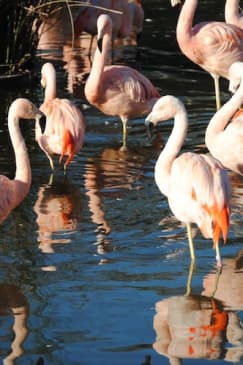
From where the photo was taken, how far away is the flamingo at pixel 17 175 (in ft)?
20.4

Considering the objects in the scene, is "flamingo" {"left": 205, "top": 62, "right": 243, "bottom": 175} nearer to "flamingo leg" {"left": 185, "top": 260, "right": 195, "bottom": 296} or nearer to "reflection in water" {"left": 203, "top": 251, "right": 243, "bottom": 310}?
"reflection in water" {"left": 203, "top": 251, "right": 243, "bottom": 310}

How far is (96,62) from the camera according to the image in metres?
9.17

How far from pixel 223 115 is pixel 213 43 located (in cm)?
250

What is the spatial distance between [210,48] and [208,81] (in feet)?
5.50

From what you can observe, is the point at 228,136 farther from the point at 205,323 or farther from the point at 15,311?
the point at 15,311

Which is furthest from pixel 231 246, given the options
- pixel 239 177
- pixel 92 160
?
pixel 92 160

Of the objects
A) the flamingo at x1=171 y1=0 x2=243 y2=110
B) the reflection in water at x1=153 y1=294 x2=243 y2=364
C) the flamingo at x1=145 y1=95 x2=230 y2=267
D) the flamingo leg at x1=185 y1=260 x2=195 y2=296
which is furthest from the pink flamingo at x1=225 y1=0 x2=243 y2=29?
the reflection in water at x1=153 y1=294 x2=243 y2=364

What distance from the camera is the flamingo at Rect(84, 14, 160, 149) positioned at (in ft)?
30.1

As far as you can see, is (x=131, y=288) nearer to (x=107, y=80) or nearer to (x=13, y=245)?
(x=13, y=245)

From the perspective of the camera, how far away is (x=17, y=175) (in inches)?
254

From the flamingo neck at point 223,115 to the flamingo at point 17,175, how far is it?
1495mm

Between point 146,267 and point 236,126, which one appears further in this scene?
point 236,126

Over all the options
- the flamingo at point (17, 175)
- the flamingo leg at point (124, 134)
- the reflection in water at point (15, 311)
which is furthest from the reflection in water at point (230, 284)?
the flamingo leg at point (124, 134)

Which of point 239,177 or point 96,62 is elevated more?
point 96,62
